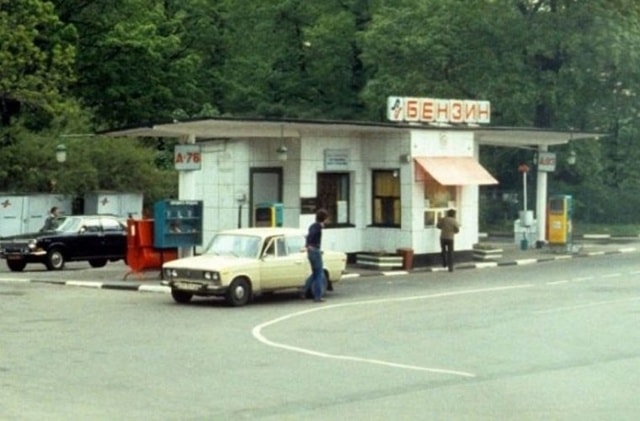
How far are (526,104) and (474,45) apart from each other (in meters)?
4.63

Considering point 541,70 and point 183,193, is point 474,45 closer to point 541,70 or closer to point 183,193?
point 541,70

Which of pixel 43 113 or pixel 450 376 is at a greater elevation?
pixel 43 113

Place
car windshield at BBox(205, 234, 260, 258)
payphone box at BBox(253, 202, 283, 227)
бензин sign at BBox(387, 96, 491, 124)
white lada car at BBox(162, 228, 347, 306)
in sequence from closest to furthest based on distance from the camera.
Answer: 1. white lada car at BBox(162, 228, 347, 306)
2. car windshield at BBox(205, 234, 260, 258)
3. payphone box at BBox(253, 202, 283, 227)
4. бензин sign at BBox(387, 96, 491, 124)

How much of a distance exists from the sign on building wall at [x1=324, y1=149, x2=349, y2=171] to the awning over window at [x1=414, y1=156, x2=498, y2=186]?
6.36 ft

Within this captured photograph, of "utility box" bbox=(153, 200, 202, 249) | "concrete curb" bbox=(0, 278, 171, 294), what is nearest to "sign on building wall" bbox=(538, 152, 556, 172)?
"utility box" bbox=(153, 200, 202, 249)

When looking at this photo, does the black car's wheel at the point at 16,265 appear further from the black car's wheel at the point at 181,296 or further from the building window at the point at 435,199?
the black car's wheel at the point at 181,296

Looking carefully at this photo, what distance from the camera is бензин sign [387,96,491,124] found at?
38562mm

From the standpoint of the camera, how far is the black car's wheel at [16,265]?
1548 inches

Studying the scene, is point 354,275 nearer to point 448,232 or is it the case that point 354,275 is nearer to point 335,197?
point 448,232

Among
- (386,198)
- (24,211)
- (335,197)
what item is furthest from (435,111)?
(24,211)

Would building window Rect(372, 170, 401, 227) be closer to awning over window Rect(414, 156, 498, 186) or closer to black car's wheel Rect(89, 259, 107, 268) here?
awning over window Rect(414, 156, 498, 186)

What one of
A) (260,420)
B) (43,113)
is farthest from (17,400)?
(43,113)

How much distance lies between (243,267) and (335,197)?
11661 millimetres

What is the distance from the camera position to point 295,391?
15.5 metres
